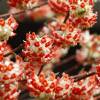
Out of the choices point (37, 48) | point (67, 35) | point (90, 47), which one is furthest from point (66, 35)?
point (90, 47)

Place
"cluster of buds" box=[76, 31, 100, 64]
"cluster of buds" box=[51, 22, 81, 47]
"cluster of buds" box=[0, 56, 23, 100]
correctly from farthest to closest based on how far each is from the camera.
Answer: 1. "cluster of buds" box=[76, 31, 100, 64]
2. "cluster of buds" box=[51, 22, 81, 47]
3. "cluster of buds" box=[0, 56, 23, 100]

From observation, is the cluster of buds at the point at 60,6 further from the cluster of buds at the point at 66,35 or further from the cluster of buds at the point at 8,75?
the cluster of buds at the point at 8,75

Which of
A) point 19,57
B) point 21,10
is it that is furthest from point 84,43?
point 19,57

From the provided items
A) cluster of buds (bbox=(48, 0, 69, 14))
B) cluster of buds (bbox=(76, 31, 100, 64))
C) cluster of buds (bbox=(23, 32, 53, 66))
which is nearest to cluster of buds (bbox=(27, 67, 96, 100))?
cluster of buds (bbox=(23, 32, 53, 66))

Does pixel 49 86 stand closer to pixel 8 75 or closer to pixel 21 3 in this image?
pixel 8 75

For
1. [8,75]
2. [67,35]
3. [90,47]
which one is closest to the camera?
[8,75]

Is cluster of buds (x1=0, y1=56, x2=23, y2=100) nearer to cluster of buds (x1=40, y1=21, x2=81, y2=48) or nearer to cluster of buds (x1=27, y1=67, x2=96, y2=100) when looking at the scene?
cluster of buds (x1=27, y1=67, x2=96, y2=100)
